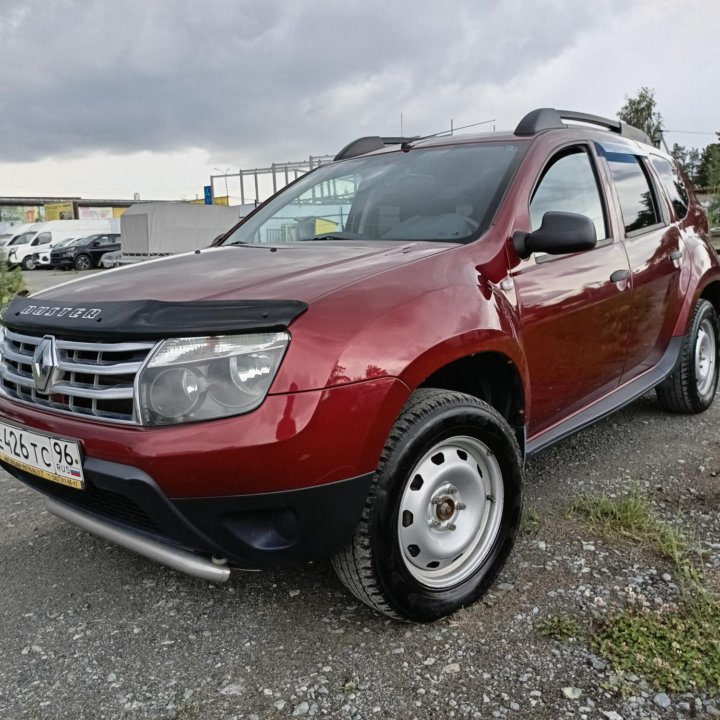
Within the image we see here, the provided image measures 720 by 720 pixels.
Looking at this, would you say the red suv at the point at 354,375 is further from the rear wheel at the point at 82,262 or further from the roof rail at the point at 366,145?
the rear wheel at the point at 82,262

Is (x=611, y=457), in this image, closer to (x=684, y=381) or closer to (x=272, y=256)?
(x=684, y=381)

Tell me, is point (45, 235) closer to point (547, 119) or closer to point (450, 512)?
point (547, 119)

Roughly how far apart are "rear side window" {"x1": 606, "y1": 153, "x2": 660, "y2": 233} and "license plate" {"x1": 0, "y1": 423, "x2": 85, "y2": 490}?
2.76 metres

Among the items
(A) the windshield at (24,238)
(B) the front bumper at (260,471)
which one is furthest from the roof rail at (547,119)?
(A) the windshield at (24,238)

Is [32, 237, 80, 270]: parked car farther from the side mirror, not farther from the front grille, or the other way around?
the side mirror

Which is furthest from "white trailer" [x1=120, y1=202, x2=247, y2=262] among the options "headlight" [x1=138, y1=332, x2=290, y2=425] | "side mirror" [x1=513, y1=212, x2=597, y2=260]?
"headlight" [x1=138, y1=332, x2=290, y2=425]

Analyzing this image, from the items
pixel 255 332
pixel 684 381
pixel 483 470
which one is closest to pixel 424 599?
pixel 483 470

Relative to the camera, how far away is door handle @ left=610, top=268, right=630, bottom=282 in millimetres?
3119

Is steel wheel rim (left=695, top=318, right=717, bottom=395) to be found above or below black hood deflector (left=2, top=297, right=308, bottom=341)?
below

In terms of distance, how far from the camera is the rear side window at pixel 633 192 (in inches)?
137

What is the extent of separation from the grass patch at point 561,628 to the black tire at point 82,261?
98.0 feet

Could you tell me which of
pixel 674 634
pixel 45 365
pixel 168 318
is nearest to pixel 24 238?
pixel 45 365

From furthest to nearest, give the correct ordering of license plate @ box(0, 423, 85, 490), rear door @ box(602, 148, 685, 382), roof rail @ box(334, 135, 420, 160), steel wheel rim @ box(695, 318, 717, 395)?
steel wheel rim @ box(695, 318, 717, 395) < roof rail @ box(334, 135, 420, 160) < rear door @ box(602, 148, 685, 382) < license plate @ box(0, 423, 85, 490)

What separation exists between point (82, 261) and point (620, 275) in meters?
29.2
